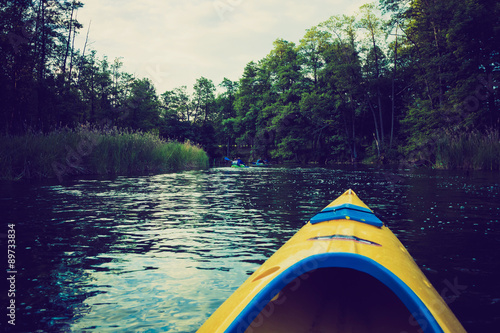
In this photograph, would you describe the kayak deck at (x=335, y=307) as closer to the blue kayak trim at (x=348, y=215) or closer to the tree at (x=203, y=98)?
the blue kayak trim at (x=348, y=215)

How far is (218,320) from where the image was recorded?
140 centimetres

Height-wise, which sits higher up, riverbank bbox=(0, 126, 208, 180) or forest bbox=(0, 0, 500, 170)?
forest bbox=(0, 0, 500, 170)

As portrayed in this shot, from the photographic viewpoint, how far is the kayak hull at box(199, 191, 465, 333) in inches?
55.0

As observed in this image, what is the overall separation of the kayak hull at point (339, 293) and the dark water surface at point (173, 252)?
1.78 ft

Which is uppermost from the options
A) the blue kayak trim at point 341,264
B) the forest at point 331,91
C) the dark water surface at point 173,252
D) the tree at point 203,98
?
the tree at point 203,98

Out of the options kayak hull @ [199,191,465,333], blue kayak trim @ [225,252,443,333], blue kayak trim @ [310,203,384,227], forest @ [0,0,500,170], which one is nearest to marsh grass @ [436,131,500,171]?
forest @ [0,0,500,170]

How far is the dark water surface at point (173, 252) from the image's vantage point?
95.3 inches

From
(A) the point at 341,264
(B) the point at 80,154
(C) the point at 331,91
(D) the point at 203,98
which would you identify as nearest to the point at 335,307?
(A) the point at 341,264

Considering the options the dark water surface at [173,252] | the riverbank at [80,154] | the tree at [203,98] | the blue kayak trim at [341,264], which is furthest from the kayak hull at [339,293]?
the tree at [203,98]

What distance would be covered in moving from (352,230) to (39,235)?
4044 mm

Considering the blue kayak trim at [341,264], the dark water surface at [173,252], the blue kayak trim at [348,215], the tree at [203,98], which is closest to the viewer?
the blue kayak trim at [341,264]

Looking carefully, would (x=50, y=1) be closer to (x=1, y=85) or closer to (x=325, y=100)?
(x=1, y=85)

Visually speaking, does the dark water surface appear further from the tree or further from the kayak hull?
the tree

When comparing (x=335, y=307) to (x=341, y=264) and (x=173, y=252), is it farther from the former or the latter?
(x=173, y=252)
